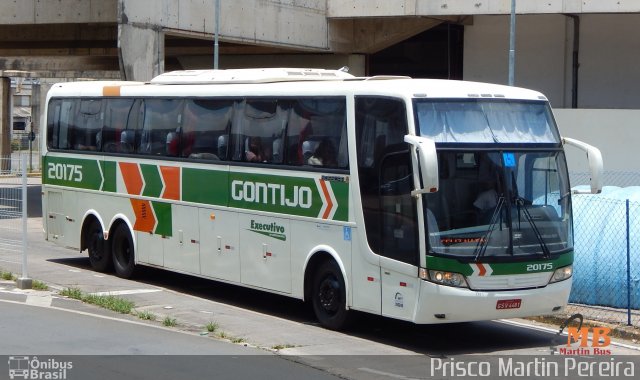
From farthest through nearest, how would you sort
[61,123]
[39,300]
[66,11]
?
[66,11] < [61,123] < [39,300]

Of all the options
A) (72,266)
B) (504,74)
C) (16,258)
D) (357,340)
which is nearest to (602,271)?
(357,340)

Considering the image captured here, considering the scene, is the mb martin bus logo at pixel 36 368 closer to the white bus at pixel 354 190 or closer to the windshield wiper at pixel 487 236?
the white bus at pixel 354 190

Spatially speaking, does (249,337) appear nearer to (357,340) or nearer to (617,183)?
(357,340)

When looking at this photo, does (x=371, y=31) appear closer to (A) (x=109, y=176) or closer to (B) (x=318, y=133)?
(A) (x=109, y=176)

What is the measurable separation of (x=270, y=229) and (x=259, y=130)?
1443mm

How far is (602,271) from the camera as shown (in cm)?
1458

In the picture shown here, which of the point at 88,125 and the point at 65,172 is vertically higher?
the point at 88,125

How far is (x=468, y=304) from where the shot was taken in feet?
37.3

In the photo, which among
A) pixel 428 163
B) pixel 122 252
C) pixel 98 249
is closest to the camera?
pixel 428 163

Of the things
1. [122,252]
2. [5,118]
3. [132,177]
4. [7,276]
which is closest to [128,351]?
[132,177]

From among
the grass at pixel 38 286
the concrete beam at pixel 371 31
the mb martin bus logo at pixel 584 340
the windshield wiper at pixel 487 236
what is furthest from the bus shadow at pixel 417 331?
the concrete beam at pixel 371 31

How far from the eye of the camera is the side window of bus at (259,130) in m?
13.9

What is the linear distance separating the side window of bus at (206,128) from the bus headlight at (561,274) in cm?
528

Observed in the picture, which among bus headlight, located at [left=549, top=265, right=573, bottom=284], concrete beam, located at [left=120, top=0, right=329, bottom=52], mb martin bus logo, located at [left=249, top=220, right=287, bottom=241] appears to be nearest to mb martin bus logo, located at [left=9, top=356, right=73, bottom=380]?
mb martin bus logo, located at [left=249, top=220, right=287, bottom=241]
